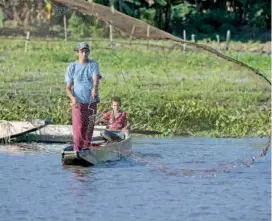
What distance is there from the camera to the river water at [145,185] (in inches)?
439

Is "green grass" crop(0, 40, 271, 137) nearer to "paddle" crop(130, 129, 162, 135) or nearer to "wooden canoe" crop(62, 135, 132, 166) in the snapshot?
"paddle" crop(130, 129, 162, 135)

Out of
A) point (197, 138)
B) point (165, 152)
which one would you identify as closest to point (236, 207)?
point (165, 152)

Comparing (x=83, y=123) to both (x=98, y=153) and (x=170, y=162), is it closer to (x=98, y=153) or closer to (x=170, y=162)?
(x=98, y=153)

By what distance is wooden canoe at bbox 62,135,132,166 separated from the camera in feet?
44.5

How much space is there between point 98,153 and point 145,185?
1215 millimetres

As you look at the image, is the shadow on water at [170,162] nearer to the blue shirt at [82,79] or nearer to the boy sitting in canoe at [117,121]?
the boy sitting in canoe at [117,121]

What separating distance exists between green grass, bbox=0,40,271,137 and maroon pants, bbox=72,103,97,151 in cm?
116

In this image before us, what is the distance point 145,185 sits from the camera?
42.3 feet

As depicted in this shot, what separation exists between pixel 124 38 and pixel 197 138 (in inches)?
196

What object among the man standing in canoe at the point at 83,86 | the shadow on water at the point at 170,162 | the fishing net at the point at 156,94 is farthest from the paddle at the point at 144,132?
the man standing in canoe at the point at 83,86

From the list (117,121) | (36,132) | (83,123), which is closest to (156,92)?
(36,132)

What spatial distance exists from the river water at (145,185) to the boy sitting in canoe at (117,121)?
374 millimetres

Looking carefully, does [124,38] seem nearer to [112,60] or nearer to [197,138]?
[197,138]

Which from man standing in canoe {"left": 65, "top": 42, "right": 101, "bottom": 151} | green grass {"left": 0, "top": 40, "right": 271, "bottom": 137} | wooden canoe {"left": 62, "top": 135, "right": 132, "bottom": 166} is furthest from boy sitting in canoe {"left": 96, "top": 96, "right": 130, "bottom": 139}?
man standing in canoe {"left": 65, "top": 42, "right": 101, "bottom": 151}
